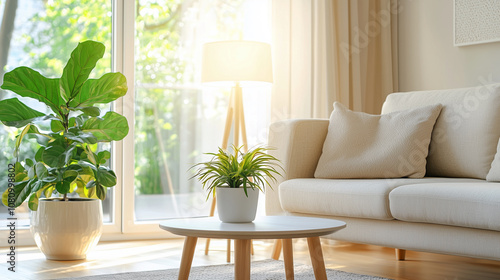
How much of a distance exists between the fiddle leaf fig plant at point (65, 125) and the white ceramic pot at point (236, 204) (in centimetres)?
127

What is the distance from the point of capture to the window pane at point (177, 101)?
13.7 feet

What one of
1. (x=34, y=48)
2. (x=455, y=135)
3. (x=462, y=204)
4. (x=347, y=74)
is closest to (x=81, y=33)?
(x=34, y=48)

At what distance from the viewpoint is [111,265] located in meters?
3.14

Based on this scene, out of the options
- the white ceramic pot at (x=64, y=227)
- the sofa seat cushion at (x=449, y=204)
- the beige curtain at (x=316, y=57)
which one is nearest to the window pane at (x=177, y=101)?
the beige curtain at (x=316, y=57)

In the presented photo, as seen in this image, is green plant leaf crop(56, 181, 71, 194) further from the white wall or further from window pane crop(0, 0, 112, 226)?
the white wall

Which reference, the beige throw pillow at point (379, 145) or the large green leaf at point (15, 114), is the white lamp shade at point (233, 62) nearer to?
the beige throw pillow at point (379, 145)

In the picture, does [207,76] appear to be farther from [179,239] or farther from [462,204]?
[462,204]

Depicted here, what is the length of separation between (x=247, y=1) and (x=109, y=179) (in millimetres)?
1756

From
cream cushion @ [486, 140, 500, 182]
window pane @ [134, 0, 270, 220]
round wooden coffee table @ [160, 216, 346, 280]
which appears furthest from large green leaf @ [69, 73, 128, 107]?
cream cushion @ [486, 140, 500, 182]

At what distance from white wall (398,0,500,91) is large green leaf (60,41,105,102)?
2.19 metres

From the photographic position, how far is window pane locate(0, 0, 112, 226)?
3.81 m

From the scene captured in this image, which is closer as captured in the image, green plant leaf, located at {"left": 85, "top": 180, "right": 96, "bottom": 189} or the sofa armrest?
the sofa armrest

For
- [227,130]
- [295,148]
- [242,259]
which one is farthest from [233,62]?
[242,259]

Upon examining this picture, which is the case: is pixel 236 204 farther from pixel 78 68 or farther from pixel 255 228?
pixel 78 68
